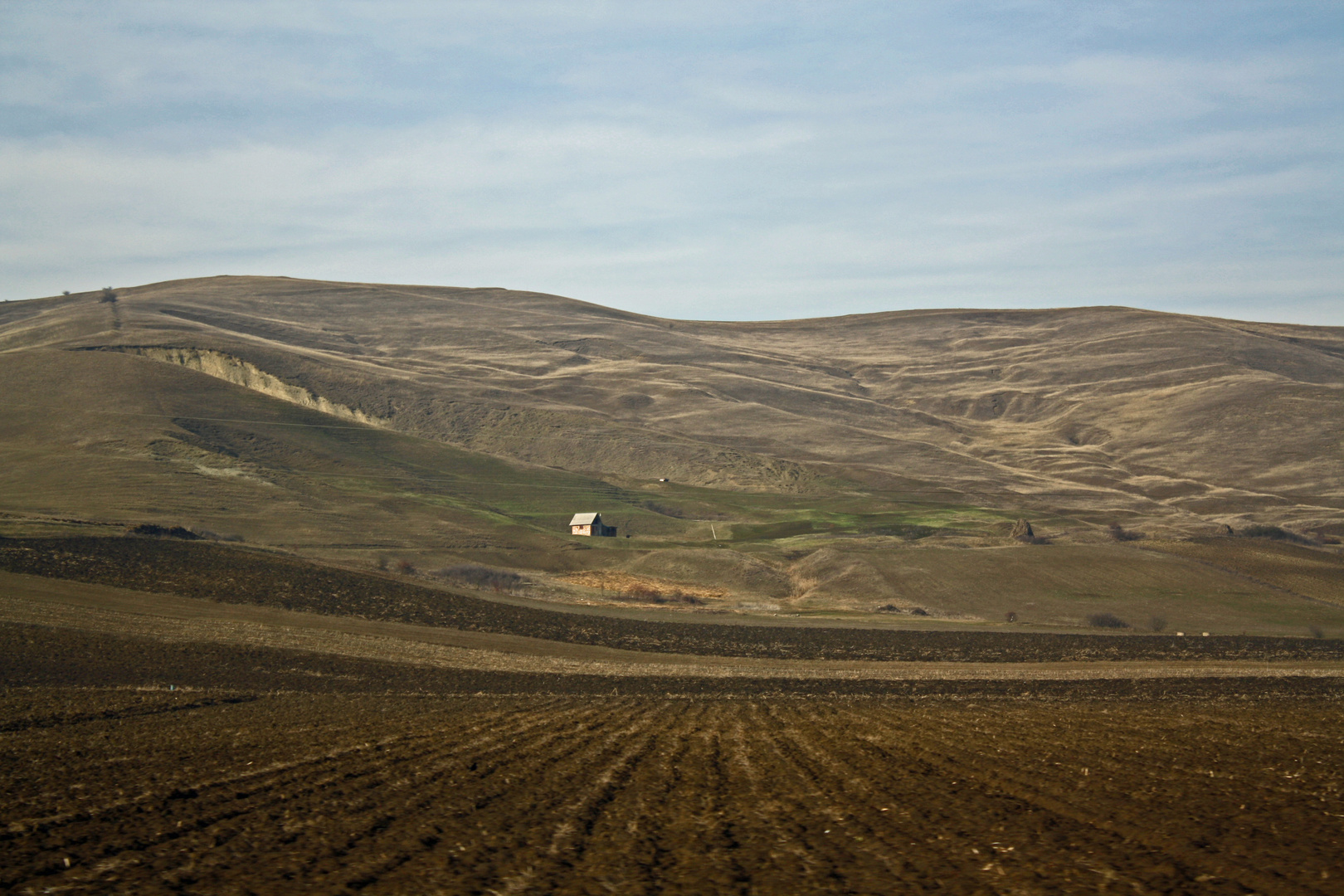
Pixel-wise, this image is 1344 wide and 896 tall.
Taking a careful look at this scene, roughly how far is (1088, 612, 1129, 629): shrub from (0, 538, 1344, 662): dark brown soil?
7.25 metres

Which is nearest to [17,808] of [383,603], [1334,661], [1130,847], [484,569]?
[1130,847]

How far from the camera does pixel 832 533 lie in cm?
9862

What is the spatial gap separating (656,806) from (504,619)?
133ft

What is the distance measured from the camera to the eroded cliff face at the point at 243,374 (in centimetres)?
13662

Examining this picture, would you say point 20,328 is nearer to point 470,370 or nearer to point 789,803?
point 470,370

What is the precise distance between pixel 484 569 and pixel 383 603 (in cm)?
2457

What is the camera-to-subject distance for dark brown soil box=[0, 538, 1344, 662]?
4928cm

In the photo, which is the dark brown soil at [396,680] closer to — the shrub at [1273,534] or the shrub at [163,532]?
the shrub at [163,532]

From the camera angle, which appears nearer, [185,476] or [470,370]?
[185,476]

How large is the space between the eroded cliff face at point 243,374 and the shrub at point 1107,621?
101 metres

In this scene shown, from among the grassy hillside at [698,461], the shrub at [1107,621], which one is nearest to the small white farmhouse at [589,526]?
the grassy hillside at [698,461]

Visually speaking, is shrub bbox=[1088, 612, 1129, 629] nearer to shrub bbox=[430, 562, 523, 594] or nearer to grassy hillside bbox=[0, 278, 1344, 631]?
grassy hillside bbox=[0, 278, 1344, 631]

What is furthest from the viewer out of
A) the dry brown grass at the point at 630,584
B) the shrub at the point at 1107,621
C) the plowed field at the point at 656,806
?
the dry brown grass at the point at 630,584

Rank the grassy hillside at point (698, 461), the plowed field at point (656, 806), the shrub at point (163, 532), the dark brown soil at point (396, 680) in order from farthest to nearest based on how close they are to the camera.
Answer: the grassy hillside at point (698, 461) → the shrub at point (163, 532) → the dark brown soil at point (396, 680) → the plowed field at point (656, 806)
